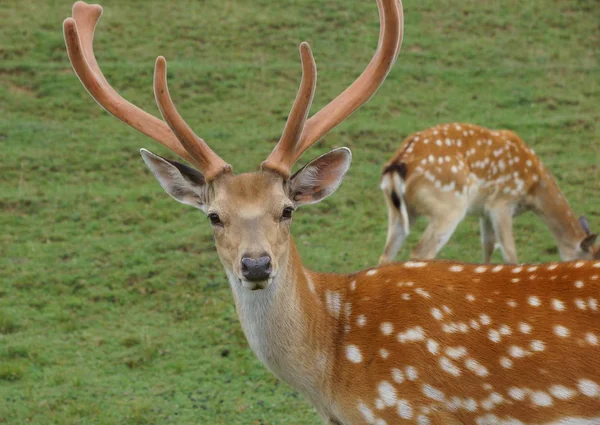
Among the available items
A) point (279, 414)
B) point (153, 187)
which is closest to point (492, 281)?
point (279, 414)

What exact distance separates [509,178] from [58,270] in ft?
14.4

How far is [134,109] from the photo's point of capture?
4531mm

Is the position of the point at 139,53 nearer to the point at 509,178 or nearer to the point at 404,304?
the point at 509,178

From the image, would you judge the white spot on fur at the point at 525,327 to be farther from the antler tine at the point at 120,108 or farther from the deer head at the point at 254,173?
the antler tine at the point at 120,108

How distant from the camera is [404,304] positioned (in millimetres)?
4164

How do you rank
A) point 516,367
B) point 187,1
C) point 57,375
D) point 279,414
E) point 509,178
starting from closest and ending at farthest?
point 516,367 < point 279,414 < point 57,375 < point 509,178 < point 187,1

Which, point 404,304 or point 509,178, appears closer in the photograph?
point 404,304

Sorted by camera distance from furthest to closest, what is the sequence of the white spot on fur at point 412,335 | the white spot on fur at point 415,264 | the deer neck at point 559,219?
the deer neck at point 559,219, the white spot on fur at point 415,264, the white spot on fur at point 412,335

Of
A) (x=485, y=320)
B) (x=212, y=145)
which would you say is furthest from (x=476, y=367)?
(x=212, y=145)

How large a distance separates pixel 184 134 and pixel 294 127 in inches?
20.3

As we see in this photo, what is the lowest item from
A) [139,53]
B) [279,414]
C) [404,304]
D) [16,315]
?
[279,414]

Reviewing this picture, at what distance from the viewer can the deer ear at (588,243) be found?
850 centimetres

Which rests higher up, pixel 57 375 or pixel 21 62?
pixel 21 62

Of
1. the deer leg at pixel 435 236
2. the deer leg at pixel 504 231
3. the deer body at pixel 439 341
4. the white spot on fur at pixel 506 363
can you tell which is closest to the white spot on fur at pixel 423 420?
the deer body at pixel 439 341
